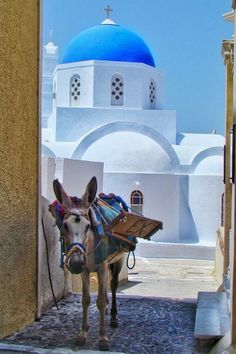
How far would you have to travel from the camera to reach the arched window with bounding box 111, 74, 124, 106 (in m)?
25.4

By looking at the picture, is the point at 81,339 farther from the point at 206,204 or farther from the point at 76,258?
the point at 206,204

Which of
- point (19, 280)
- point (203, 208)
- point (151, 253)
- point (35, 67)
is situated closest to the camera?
point (19, 280)

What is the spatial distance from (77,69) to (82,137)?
377 cm

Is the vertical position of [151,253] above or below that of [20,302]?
below

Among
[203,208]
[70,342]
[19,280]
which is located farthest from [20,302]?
[203,208]

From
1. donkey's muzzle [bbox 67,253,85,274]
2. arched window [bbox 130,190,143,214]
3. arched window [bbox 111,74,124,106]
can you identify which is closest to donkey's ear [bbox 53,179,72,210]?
donkey's muzzle [bbox 67,253,85,274]

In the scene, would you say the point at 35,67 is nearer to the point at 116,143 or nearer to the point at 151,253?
the point at 151,253

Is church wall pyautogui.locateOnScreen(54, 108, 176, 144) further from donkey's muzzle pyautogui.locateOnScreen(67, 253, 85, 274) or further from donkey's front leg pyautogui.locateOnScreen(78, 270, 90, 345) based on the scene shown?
donkey's muzzle pyautogui.locateOnScreen(67, 253, 85, 274)

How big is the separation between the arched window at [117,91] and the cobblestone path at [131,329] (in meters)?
19.0

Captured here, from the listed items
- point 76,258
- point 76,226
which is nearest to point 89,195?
point 76,226

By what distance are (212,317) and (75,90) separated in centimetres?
2100

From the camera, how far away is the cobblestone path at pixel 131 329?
4992mm

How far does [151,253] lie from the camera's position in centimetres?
2031

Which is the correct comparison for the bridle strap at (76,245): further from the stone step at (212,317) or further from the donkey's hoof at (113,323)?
the donkey's hoof at (113,323)
